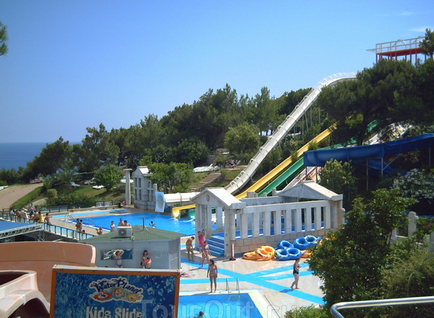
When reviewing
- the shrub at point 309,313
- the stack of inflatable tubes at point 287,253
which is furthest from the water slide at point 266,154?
the shrub at point 309,313

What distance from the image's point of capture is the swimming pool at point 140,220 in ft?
100

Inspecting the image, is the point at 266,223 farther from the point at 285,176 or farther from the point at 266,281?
the point at 285,176

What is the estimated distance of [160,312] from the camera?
19.7 ft

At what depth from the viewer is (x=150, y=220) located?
32938 millimetres

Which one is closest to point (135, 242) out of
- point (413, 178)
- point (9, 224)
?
point (9, 224)

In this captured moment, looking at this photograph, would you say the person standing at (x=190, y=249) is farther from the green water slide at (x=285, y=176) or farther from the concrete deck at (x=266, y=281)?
the green water slide at (x=285, y=176)

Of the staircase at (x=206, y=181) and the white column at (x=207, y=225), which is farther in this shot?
the staircase at (x=206, y=181)

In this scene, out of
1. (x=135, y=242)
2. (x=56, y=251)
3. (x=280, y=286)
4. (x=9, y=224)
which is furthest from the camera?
(x=9, y=224)

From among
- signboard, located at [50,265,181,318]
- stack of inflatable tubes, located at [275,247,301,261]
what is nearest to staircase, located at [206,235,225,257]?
stack of inflatable tubes, located at [275,247,301,261]

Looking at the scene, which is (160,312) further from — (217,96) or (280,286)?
(217,96)

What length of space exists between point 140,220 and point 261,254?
53.8 ft

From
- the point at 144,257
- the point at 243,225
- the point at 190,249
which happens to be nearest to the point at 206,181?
the point at 243,225

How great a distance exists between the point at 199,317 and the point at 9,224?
16.1 metres

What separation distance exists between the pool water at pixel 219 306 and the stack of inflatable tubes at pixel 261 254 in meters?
5.08
